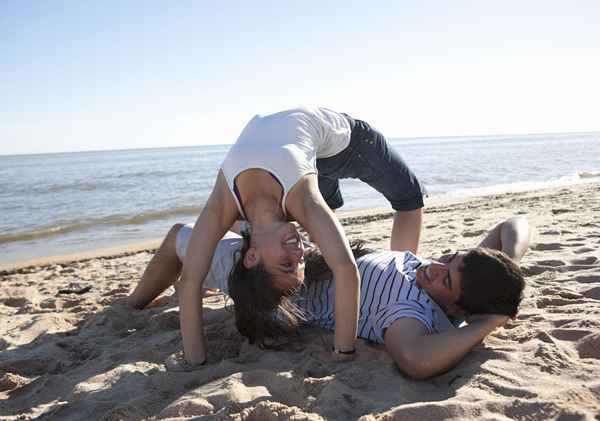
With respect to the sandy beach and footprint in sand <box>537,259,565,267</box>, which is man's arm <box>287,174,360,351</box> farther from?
footprint in sand <box>537,259,565,267</box>

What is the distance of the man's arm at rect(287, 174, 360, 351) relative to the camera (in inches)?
97.6

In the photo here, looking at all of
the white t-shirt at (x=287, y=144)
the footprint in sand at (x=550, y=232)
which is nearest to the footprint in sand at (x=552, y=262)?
the footprint in sand at (x=550, y=232)

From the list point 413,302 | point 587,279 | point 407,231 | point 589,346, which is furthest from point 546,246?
point 413,302

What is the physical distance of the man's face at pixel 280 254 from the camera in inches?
104

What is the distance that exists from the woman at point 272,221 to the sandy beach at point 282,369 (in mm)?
279

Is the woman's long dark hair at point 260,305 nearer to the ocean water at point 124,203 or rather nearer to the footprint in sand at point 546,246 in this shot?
the footprint in sand at point 546,246

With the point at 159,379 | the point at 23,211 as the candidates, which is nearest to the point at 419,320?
the point at 159,379

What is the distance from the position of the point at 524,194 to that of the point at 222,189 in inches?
334

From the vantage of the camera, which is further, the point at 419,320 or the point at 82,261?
the point at 82,261

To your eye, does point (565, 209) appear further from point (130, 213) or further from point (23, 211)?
point (23, 211)

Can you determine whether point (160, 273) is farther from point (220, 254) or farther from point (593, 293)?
point (593, 293)

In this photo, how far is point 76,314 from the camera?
3863 mm

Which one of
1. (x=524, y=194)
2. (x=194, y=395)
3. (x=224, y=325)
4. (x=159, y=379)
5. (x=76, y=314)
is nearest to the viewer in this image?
(x=194, y=395)

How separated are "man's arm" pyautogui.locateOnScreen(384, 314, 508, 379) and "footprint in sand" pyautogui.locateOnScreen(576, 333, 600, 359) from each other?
34 centimetres
